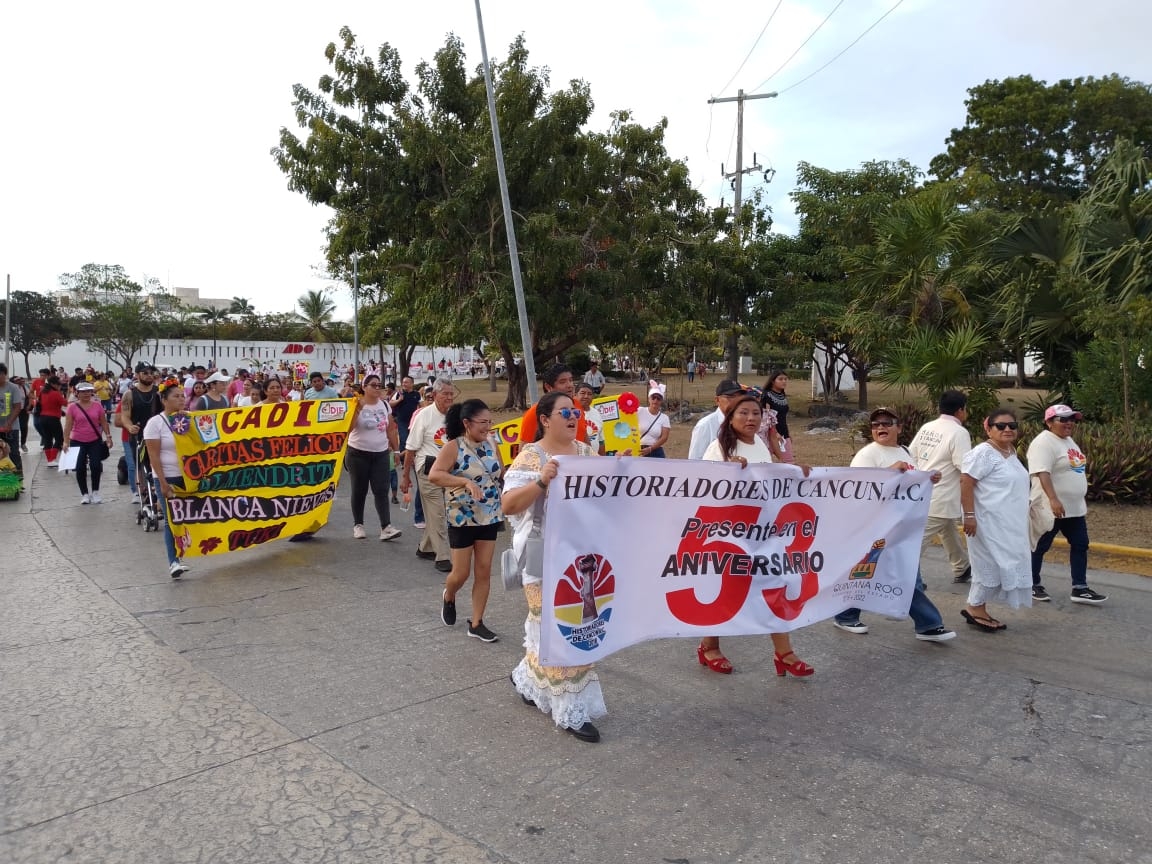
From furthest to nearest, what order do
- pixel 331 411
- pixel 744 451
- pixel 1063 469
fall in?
pixel 331 411, pixel 1063 469, pixel 744 451

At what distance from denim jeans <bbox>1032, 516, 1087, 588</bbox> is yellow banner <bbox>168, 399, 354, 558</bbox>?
6525 mm

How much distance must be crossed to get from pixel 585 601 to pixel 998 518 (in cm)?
321

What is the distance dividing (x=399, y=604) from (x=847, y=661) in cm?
330

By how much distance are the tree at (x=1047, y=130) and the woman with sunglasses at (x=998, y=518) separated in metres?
29.5

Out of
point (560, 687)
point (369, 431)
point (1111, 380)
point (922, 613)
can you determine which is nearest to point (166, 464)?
point (369, 431)

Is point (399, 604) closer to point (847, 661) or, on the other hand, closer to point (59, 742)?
point (59, 742)

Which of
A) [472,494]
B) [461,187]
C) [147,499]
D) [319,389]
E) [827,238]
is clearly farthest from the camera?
[827,238]

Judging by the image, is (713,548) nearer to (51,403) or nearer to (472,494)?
(472,494)

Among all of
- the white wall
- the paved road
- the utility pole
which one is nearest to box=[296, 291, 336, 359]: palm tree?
the white wall

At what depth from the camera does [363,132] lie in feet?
66.1

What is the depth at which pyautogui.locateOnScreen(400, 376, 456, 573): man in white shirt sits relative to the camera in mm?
7750

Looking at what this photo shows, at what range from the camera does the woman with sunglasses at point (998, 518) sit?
5629 millimetres

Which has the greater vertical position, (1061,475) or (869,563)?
(1061,475)

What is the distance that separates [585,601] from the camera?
13.5 feet
